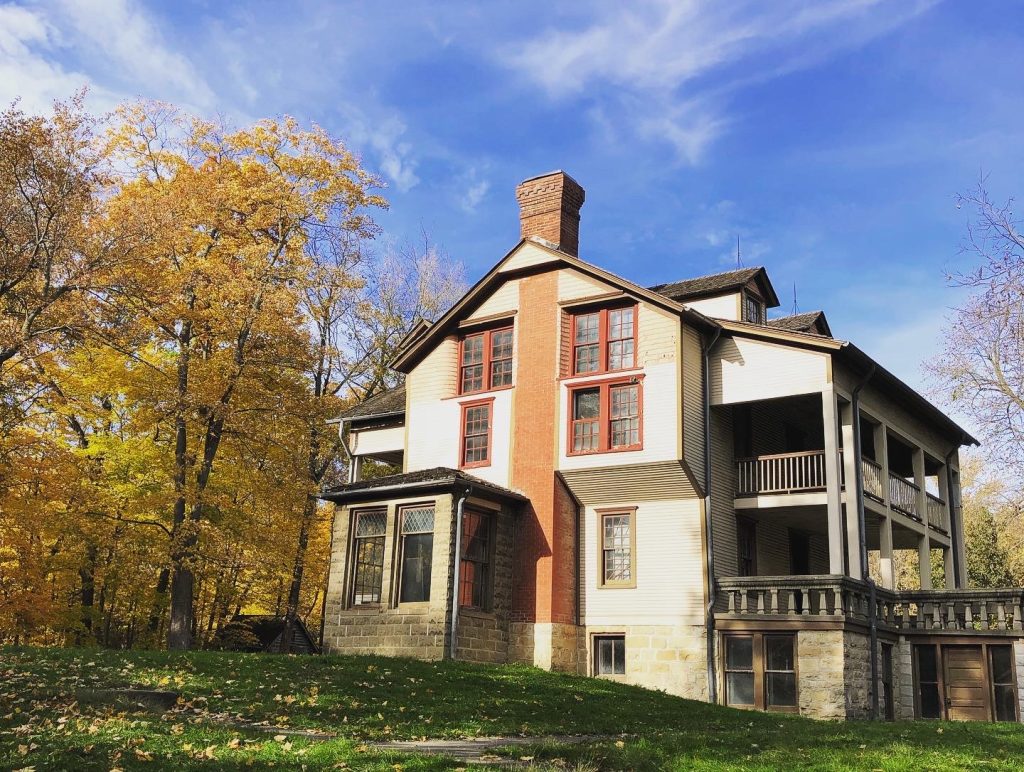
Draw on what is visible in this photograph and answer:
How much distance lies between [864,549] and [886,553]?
222cm

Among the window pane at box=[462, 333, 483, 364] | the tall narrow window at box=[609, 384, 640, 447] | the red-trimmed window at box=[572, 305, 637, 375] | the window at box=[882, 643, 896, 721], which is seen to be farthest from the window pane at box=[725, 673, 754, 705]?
the window pane at box=[462, 333, 483, 364]

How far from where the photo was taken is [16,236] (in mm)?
21812

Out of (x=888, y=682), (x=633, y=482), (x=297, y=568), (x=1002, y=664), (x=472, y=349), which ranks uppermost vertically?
(x=472, y=349)

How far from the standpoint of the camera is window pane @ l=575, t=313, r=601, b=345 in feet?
79.9

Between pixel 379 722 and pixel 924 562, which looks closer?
pixel 379 722

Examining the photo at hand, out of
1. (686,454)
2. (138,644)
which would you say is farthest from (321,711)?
(138,644)

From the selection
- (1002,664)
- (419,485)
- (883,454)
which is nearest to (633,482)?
(419,485)

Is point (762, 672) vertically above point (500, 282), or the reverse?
point (500, 282)

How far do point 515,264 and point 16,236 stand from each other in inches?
453

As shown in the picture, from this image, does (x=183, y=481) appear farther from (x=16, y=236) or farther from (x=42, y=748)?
(x=42, y=748)

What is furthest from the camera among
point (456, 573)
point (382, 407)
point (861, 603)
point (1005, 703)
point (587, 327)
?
point (382, 407)

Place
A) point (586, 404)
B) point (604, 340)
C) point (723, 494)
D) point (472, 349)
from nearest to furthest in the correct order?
point (723, 494), point (586, 404), point (604, 340), point (472, 349)

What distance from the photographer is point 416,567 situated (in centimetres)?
2223

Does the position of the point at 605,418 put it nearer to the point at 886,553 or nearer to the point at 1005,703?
the point at 886,553
